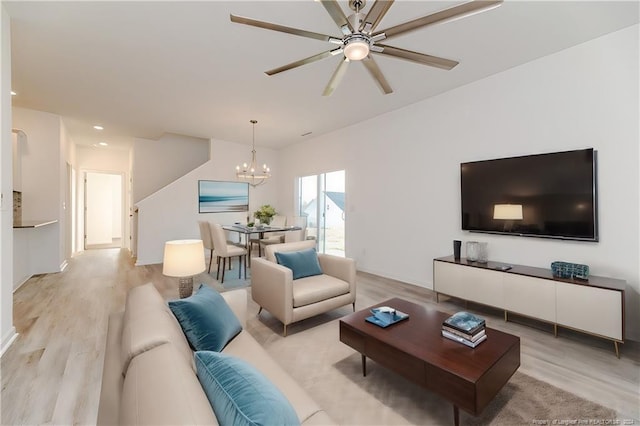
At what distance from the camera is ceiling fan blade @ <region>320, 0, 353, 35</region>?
4.69 feet

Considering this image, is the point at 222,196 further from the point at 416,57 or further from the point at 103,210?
the point at 416,57

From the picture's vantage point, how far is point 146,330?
1.13 metres

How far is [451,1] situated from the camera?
219cm

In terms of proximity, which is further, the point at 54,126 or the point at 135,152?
the point at 135,152

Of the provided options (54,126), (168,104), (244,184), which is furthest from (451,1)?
(54,126)

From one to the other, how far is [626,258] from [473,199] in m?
1.45

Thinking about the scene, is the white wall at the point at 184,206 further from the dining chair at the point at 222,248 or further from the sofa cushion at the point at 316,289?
the sofa cushion at the point at 316,289

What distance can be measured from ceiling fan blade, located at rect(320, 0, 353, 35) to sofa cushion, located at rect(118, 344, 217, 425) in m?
1.76

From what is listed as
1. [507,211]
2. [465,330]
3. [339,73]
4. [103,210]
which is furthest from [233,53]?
[103,210]

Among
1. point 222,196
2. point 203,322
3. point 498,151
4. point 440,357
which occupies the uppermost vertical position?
point 498,151

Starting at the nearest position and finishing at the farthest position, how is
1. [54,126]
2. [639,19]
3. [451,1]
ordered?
[451,1]
[639,19]
[54,126]

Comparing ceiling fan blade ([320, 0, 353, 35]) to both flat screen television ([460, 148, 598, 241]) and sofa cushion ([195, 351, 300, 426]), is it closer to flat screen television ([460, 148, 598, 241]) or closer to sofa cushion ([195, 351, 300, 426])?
sofa cushion ([195, 351, 300, 426])

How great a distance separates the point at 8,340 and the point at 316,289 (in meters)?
2.76

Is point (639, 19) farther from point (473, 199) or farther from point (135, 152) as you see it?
point (135, 152)
